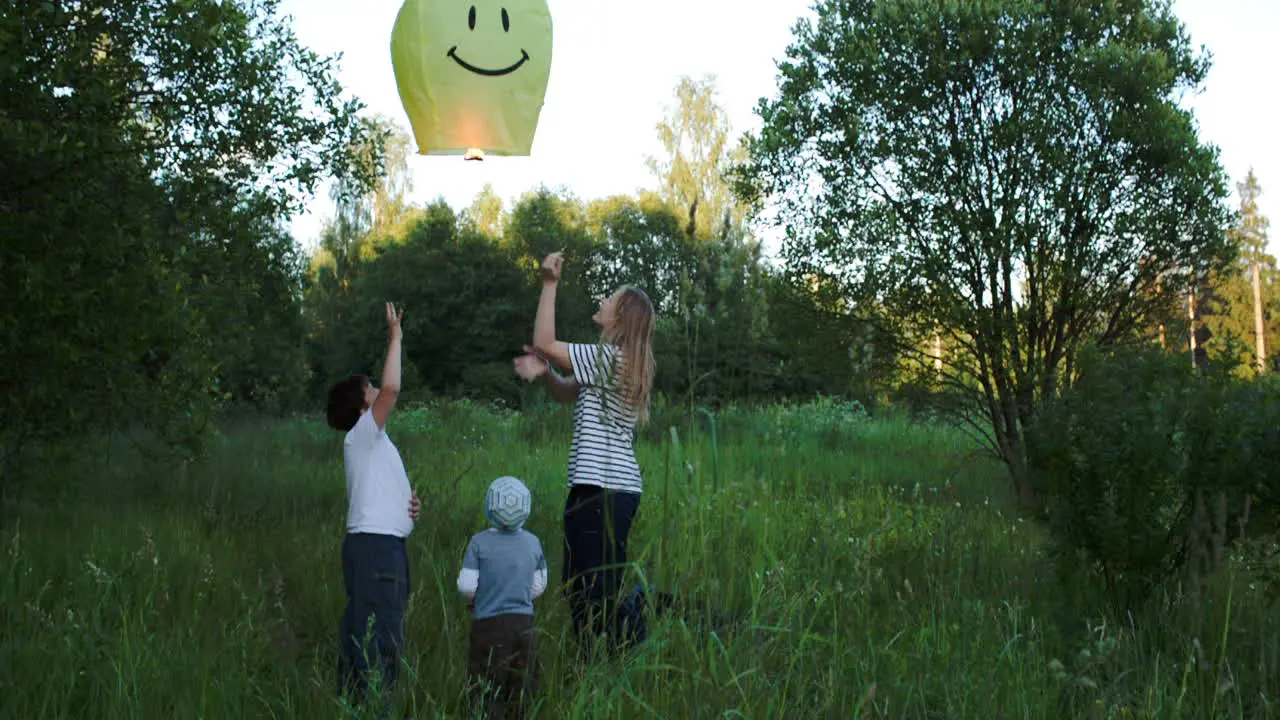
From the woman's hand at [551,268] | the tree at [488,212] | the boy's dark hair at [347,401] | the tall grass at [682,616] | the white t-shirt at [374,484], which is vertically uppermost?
the tree at [488,212]

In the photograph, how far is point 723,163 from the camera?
102 ft

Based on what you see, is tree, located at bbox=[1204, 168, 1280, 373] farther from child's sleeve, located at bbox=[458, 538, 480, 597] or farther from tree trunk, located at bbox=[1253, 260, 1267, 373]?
child's sleeve, located at bbox=[458, 538, 480, 597]

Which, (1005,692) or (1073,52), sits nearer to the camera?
(1005,692)

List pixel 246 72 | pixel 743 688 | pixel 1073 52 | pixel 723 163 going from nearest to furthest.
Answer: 1. pixel 743 688
2. pixel 246 72
3. pixel 1073 52
4. pixel 723 163

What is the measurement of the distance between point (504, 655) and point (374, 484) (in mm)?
949

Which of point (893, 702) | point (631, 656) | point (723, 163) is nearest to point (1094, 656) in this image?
point (893, 702)

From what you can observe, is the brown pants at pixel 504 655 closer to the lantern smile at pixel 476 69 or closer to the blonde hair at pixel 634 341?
the blonde hair at pixel 634 341

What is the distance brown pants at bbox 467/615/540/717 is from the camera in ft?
10.6

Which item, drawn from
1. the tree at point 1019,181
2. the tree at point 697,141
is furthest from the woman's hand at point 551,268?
the tree at point 697,141

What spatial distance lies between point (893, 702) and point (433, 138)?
2555mm

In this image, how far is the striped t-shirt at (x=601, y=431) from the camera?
13.1ft

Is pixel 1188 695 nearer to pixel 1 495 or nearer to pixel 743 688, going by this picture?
pixel 743 688

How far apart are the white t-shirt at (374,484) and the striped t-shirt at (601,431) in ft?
2.31

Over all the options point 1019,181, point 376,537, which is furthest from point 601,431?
point 1019,181
